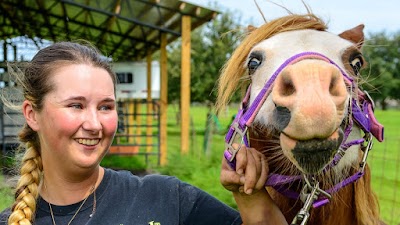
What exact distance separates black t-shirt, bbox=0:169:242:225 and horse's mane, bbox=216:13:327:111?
497 millimetres

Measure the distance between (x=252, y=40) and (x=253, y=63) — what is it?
191mm

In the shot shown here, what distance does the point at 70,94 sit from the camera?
1.68m

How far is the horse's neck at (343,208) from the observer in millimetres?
1907

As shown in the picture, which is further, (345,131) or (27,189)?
(27,189)

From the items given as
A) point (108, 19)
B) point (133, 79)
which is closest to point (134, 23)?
point (108, 19)

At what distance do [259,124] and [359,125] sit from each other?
41 cm

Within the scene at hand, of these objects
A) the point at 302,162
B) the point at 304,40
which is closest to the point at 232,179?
the point at 302,162

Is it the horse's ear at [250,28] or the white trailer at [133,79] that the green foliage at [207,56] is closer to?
the white trailer at [133,79]

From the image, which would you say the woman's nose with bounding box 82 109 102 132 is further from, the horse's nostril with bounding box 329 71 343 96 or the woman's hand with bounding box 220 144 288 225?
the horse's nostril with bounding box 329 71 343 96

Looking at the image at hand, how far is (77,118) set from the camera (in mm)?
1665

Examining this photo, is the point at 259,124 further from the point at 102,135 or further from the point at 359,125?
the point at 102,135

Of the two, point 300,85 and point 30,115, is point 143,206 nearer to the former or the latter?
point 30,115

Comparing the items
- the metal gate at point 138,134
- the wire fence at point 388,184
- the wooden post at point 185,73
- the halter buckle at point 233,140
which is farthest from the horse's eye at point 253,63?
the wooden post at point 185,73

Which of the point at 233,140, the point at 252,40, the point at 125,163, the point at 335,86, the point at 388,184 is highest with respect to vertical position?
the point at 252,40
